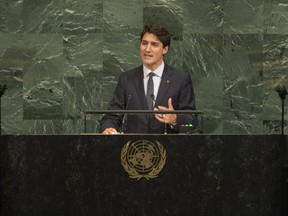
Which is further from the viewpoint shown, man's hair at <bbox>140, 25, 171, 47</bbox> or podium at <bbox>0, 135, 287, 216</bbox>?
man's hair at <bbox>140, 25, 171, 47</bbox>

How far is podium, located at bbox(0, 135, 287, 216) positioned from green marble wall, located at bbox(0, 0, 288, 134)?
275 cm

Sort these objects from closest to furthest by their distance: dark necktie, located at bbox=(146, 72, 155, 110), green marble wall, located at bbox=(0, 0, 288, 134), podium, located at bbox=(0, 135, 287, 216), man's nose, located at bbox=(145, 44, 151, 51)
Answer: podium, located at bbox=(0, 135, 287, 216) → dark necktie, located at bbox=(146, 72, 155, 110) → man's nose, located at bbox=(145, 44, 151, 51) → green marble wall, located at bbox=(0, 0, 288, 134)

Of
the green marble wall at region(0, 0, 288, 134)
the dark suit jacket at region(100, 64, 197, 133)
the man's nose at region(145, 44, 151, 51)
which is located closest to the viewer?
the dark suit jacket at region(100, 64, 197, 133)

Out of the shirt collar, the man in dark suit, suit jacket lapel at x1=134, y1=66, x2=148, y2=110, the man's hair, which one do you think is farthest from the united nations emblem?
the man's hair

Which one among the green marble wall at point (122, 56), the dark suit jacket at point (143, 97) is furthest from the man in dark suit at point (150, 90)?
the green marble wall at point (122, 56)

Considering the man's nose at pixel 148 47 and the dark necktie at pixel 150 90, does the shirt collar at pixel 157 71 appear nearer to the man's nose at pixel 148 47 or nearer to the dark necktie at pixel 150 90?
the dark necktie at pixel 150 90

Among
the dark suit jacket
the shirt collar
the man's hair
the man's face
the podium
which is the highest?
the man's hair

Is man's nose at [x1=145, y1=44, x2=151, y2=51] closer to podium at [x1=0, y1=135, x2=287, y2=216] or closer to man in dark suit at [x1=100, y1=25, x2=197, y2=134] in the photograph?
man in dark suit at [x1=100, y1=25, x2=197, y2=134]

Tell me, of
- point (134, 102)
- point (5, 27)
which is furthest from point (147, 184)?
point (5, 27)

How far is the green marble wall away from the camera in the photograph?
773 cm

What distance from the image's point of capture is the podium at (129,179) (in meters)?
4.93

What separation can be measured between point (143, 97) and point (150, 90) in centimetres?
12

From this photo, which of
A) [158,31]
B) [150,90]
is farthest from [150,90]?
[158,31]

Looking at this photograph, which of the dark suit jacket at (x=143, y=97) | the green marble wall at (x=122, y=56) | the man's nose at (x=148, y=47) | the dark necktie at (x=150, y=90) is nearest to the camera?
the dark suit jacket at (x=143, y=97)
